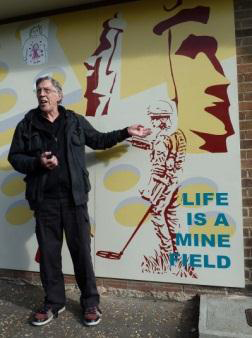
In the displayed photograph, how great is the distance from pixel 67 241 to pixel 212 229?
1306 mm

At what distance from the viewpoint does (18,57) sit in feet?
14.3

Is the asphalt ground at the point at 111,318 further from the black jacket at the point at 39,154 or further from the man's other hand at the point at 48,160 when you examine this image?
the man's other hand at the point at 48,160

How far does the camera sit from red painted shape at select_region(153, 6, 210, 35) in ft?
12.1

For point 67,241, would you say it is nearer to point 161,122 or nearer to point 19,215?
point 19,215

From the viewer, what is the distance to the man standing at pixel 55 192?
3332 millimetres

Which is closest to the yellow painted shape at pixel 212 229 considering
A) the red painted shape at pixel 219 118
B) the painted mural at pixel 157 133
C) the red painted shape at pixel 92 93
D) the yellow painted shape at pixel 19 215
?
the painted mural at pixel 157 133

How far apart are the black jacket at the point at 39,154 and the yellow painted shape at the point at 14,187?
866 mm

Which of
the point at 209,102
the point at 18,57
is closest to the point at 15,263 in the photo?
the point at 18,57

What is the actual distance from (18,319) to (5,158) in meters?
1.70

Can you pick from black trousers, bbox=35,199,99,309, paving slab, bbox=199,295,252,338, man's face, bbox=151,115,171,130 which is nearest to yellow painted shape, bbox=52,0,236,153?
man's face, bbox=151,115,171,130

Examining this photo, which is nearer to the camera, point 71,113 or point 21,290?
point 71,113

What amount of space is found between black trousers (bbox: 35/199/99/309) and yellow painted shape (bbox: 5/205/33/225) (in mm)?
842

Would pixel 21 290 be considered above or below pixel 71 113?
below

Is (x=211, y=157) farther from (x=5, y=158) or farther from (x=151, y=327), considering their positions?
(x=5, y=158)
